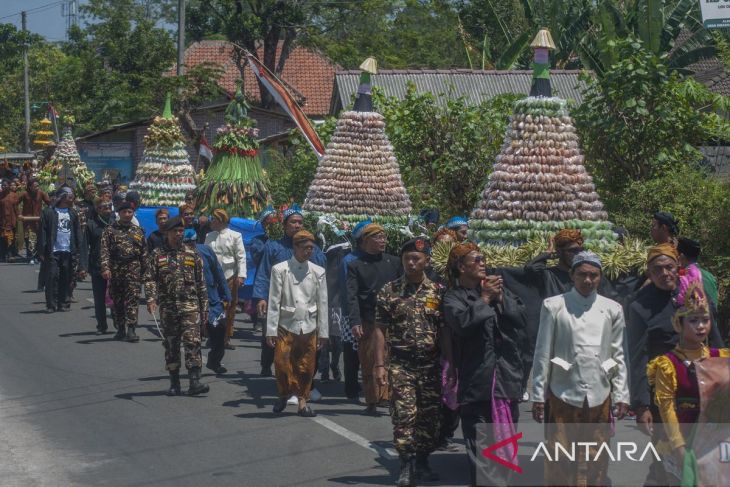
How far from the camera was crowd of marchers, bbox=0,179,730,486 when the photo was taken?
734 centimetres

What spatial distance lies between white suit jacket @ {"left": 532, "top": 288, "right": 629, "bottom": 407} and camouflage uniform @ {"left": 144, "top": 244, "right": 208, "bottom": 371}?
515cm

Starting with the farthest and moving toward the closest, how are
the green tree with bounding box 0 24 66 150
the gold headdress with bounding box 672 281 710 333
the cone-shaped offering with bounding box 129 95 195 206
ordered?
the green tree with bounding box 0 24 66 150
the cone-shaped offering with bounding box 129 95 195 206
the gold headdress with bounding box 672 281 710 333

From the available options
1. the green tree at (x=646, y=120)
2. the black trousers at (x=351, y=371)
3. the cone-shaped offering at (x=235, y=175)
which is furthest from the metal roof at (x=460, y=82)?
the black trousers at (x=351, y=371)

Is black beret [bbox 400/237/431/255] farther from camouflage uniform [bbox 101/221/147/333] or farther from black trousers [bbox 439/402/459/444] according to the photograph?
camouflage uniform [bbox 101/221/147/333]

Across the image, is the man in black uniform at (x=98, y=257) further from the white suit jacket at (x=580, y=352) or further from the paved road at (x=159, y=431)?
the white suit jacket at (x=580, y=352)

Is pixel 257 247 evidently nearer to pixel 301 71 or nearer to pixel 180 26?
pixel 180 26

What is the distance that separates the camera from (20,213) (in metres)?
27.5

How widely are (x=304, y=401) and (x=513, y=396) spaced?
10.9 feet

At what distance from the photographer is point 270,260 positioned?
12.7 metres

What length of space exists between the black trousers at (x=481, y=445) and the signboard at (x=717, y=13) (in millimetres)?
5380

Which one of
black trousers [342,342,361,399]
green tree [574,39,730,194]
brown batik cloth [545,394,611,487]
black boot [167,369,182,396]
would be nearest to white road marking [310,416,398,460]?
black trousers [342,342,361,399]

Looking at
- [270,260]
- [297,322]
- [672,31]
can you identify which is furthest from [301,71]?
[297,322]

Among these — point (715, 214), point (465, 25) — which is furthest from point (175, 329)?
point (465, 25)

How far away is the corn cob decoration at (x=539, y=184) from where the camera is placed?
12.0 metres
